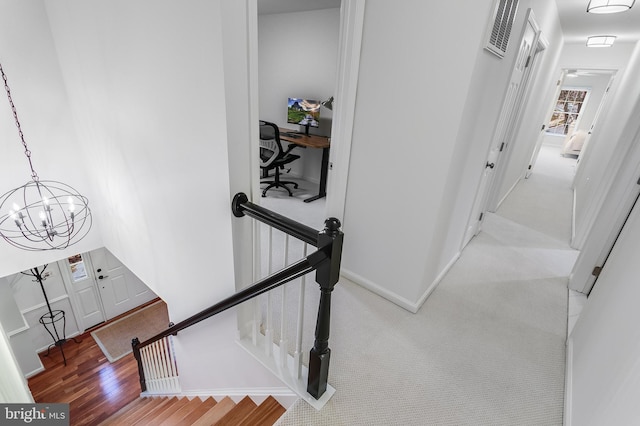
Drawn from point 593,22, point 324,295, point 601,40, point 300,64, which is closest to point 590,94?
point 601,40

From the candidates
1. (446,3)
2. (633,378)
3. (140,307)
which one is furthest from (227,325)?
(140,307)

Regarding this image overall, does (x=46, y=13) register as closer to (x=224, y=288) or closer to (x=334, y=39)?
(x=224, y=288)

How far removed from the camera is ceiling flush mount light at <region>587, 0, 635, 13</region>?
2.50m

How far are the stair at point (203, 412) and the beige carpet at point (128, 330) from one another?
151 cm

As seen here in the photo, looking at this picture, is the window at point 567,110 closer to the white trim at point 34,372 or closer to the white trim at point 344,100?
the white trim at point 344,100

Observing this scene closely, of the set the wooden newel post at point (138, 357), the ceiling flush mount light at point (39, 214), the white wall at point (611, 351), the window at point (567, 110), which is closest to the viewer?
the white wall at point (611, 351)

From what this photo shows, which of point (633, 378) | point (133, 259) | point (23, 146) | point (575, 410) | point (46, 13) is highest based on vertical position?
point (46, 13)

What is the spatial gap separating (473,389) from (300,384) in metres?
0.94

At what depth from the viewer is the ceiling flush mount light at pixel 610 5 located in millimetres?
2499

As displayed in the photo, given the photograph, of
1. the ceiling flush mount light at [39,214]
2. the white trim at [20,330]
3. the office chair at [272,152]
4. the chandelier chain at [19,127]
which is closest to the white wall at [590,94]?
the office chair at [272,152]

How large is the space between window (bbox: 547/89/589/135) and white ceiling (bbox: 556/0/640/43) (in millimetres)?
5897

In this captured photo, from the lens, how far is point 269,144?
4.68 meters

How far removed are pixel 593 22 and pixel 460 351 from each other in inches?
185

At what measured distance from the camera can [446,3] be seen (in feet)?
5.11
